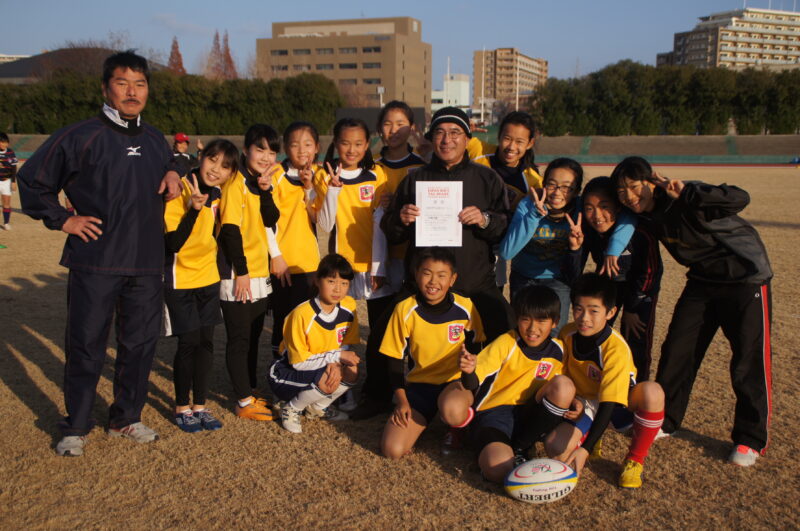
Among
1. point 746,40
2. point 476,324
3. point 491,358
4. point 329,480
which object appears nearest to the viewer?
point 329,480

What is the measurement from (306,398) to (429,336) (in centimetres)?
97

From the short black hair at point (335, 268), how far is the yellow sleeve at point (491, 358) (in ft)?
3.56

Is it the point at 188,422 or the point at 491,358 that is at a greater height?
the point at 491,358

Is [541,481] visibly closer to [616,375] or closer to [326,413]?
[616,375]

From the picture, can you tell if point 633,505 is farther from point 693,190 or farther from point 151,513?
Answer: point 151,513

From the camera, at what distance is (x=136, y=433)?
418 centimetres

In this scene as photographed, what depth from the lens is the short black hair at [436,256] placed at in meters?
4.13

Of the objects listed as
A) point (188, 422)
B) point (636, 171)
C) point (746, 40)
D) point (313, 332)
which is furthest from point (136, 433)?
point (746, 40)

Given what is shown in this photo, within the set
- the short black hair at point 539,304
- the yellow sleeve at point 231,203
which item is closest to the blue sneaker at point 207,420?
the yellow sleeve at point 231,203

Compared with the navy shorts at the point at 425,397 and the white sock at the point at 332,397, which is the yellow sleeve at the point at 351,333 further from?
the navy shorts at the point at 425,397

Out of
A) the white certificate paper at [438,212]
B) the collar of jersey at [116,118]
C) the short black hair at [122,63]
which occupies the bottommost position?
the white certificate paper at [438,212]

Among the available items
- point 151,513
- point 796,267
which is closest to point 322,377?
point 151,513

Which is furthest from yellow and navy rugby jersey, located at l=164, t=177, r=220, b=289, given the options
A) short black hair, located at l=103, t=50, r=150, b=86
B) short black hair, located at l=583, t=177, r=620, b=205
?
short black hair, located at l=583, t=177, r=620, b=205

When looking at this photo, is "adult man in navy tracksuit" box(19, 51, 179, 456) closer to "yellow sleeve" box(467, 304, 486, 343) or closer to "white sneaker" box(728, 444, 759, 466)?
"yellow sleeve" box(467, 304, 486, 343)
